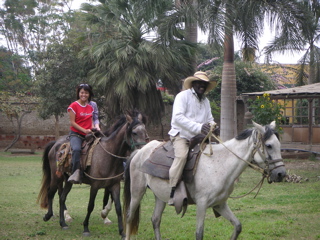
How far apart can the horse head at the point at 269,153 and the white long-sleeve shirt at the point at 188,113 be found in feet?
2.63

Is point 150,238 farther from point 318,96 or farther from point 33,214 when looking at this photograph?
point 318,96

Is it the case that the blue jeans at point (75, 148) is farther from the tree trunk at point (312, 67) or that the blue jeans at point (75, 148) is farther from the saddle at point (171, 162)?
the tree trunk at point (312, 67)

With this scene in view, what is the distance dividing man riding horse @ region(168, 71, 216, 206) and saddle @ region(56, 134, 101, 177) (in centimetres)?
234

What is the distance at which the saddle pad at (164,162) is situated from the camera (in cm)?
594

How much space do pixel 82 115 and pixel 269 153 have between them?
408 centimetres

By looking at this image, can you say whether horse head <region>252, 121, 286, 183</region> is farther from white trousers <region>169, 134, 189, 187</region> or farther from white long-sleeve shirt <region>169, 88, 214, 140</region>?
white trousers <region>169, 134, 189, 187</region>

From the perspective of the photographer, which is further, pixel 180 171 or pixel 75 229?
pixel 75 229

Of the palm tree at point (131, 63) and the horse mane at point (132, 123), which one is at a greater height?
the palm tree at point (131, 63)

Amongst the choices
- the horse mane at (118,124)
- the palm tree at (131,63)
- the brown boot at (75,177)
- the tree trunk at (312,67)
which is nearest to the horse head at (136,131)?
the horse mane at (118,124)

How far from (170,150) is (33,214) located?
458 cm

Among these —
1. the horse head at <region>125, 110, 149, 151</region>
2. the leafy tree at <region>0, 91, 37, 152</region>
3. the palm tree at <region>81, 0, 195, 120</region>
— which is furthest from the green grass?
the leafy tree at <region>0, 91, 37, 152</region>

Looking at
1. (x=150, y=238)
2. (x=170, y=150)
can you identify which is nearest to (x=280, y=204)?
(x=150, y=238)

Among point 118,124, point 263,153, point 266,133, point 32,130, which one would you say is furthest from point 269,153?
point 32,130

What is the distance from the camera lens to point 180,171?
591cm
